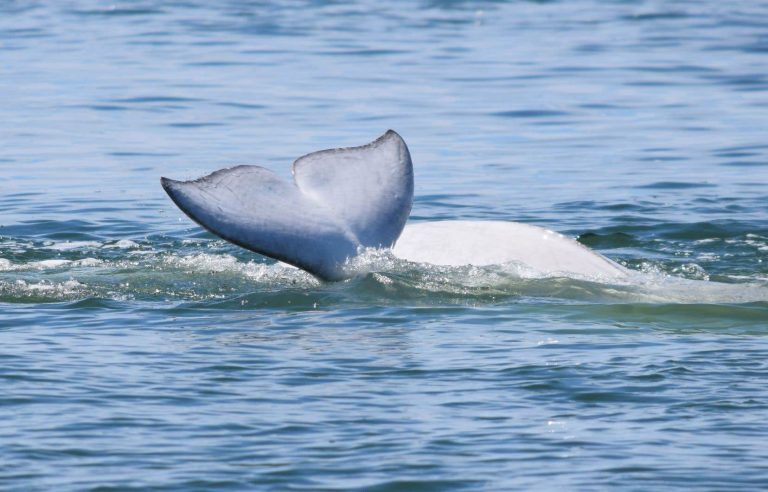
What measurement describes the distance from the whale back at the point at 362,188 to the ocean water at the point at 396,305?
0.39m

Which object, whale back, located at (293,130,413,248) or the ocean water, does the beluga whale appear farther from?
the ocean water

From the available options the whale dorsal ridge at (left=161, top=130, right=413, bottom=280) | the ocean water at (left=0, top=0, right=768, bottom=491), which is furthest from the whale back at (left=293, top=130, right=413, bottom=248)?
the ocean water at (left=0, top=0, right=768, bottom=491)

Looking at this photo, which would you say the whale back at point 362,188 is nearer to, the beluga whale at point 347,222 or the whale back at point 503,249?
the beluga whale at point 347,222

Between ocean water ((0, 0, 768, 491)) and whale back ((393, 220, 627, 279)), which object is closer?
ocean water ((0, 0, 768, 491))

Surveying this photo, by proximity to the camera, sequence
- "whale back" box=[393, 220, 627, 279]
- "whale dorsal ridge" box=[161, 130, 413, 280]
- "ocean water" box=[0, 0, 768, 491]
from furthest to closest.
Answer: "whale back" box=[393, 220, 627, 279] → "whale dorsal ridge" box=[161, 130, 413, 280] → "ocean water" box=[0, 0, 768, 491]

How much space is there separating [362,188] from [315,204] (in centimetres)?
34

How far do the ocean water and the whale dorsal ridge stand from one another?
398 millimetres

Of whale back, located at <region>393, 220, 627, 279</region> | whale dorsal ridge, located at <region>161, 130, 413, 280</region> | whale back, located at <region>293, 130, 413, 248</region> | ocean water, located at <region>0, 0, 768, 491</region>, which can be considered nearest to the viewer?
ocean water, located at <region>0, 0, 768, 491</region>

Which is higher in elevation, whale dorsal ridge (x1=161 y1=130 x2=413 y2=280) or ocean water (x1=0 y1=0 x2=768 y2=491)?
whale dorsal ridge (x1=161 y1=130 x2=413 y2=280)

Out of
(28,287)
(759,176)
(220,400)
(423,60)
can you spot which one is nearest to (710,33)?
(423,60)

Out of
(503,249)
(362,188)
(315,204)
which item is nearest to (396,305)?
(503,249)

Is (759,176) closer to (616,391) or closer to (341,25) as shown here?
(616,391)

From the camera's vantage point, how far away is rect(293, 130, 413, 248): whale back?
32.1 feet

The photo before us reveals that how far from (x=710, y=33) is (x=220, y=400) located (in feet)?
84.2
